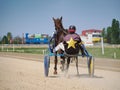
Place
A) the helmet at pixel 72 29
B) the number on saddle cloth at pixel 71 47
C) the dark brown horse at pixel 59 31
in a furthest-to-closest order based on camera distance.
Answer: the dark brown horse at pixel 59 31, the helmet at pixel 72 29, the number on saddle cloth at pixel 71 47

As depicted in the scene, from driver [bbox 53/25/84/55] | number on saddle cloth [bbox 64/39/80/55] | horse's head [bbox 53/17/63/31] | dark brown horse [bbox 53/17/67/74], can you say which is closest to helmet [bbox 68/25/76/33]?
driver [bbox 53/25/84/55]

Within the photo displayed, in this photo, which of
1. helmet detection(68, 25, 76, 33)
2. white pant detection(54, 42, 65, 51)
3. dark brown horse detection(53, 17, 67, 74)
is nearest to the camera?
helmet detection(68, 25, 76, 33)

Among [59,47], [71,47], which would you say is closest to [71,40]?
[71,47]

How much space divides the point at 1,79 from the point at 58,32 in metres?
2.34

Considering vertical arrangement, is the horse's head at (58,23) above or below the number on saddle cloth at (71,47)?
above

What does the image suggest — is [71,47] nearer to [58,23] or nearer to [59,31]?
[59,31]

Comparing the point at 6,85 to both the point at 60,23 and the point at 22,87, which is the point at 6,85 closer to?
the point at 22,87

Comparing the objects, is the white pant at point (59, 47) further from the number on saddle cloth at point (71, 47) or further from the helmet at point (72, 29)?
the helmet at point (72, 29)

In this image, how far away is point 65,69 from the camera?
1025cm

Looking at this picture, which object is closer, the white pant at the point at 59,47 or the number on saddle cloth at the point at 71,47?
the number on saddle cloth at the point at 71,47

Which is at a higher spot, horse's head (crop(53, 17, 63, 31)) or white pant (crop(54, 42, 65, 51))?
horse's head (crop(53, 17, 63, 31))

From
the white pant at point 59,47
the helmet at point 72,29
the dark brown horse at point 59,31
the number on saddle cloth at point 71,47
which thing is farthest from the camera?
the dark brown horse at point 59,31

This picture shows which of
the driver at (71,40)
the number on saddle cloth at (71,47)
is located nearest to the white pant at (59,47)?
the driver at (71,40)

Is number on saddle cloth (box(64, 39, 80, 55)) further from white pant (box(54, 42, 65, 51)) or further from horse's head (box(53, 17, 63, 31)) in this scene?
horse's head (box(53, 17, 63, 31))
